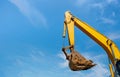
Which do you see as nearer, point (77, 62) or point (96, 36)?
point (77, 62)

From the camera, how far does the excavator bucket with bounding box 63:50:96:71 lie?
53.9 ft

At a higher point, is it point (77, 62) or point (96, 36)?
point (96, 36)

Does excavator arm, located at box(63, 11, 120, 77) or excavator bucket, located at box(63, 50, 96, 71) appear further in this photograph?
excavator arm, located at box(63, 11, 120, 77)

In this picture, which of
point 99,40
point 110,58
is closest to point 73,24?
point 99,40

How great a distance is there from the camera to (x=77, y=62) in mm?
16469

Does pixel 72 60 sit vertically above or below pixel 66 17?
below

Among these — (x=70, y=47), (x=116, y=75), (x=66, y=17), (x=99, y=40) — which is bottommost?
(x=116, y=75)

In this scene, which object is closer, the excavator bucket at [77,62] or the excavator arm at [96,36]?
the excavator bucket at [77,62]

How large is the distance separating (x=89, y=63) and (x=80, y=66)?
1.84 feet

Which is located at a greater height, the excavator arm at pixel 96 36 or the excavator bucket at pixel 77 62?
the excavator arm at pixel 96 36

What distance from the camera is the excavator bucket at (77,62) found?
647 inches

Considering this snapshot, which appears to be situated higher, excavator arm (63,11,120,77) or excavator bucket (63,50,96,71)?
excavator arm (63,11,120,77)

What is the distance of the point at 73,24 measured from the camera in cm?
1939

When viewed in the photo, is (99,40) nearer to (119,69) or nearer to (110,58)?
(110,58)
